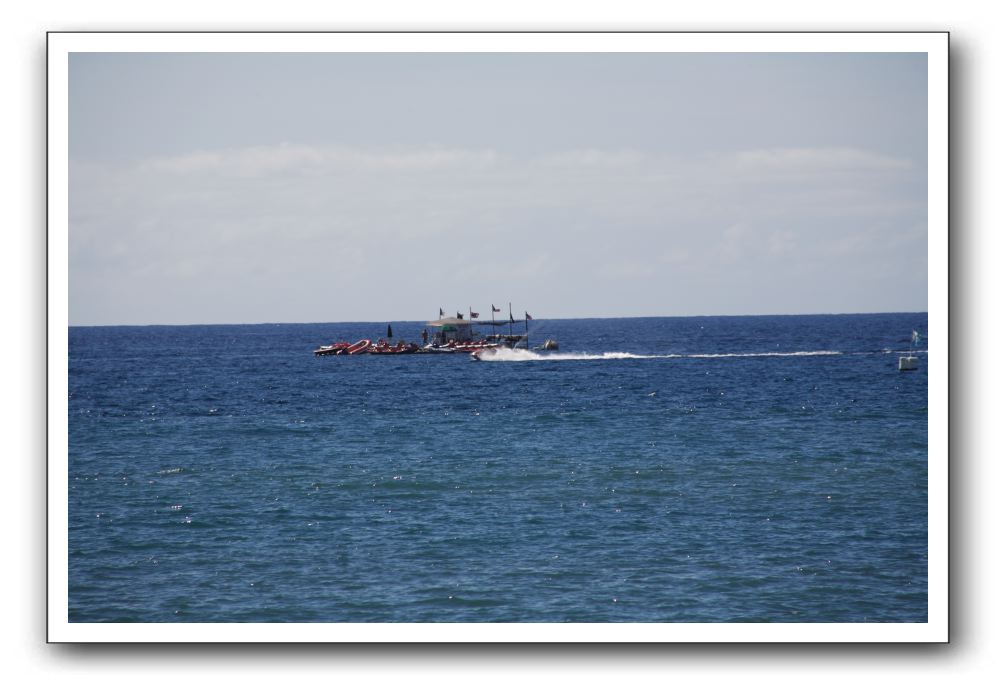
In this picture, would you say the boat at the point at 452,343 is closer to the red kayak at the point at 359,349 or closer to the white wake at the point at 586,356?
the red kayak at the point at 359,349

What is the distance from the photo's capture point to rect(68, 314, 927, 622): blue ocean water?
11797 mm

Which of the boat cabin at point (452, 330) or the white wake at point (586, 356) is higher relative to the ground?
the boat cabin at point (452, 330)

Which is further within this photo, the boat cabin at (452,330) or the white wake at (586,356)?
the boat cabin at (452,330)

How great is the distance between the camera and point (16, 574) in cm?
971

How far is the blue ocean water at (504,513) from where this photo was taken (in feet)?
38.7

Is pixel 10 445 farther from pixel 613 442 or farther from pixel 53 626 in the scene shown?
pixel 613 442

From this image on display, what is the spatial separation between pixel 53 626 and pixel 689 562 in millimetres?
7484

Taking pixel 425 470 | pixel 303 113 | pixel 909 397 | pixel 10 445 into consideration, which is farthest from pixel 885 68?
pixel 909 397

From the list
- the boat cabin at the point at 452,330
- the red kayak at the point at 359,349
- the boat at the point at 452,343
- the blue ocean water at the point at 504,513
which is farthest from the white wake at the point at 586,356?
the blue ocean water at the point at 504,513

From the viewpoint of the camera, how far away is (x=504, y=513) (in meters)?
16.3

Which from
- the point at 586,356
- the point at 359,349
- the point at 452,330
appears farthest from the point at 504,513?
the point at 452,330
